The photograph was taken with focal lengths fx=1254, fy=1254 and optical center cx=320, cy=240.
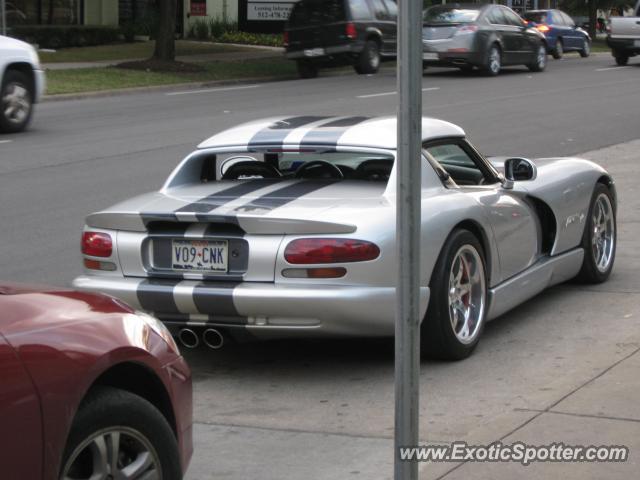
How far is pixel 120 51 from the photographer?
35.7 metres

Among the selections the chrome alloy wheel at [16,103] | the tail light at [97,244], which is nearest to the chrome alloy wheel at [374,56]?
the chrome alloy wheel at [16,103]

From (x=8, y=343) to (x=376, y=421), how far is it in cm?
261

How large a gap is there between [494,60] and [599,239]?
22.1 meters

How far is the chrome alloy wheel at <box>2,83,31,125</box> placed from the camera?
1706cm

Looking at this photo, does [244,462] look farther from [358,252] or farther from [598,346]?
[598,346]

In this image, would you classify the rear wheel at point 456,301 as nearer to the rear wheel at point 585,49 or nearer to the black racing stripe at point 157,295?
the black racing stripe at point 157,295

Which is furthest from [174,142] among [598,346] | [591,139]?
[598,346]

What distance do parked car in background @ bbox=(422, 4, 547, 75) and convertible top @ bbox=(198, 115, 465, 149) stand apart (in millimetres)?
22024

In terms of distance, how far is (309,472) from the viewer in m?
5.18

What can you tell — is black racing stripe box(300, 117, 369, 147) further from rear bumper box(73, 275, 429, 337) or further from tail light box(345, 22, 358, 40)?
tail light box(345, 22, 358, 40)

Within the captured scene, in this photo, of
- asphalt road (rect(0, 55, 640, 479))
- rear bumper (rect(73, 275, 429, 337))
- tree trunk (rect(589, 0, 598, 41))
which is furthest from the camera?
tree trunk (rect(589, 0, 598, 41))

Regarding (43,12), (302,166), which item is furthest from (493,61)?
(302,166)

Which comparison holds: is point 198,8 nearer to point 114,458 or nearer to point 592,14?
point 592,14

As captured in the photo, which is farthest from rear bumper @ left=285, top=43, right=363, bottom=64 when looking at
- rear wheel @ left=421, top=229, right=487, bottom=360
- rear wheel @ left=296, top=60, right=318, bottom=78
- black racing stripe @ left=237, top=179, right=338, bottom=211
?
rear wheel @ left=421, top=229, right=487, bottom=360
